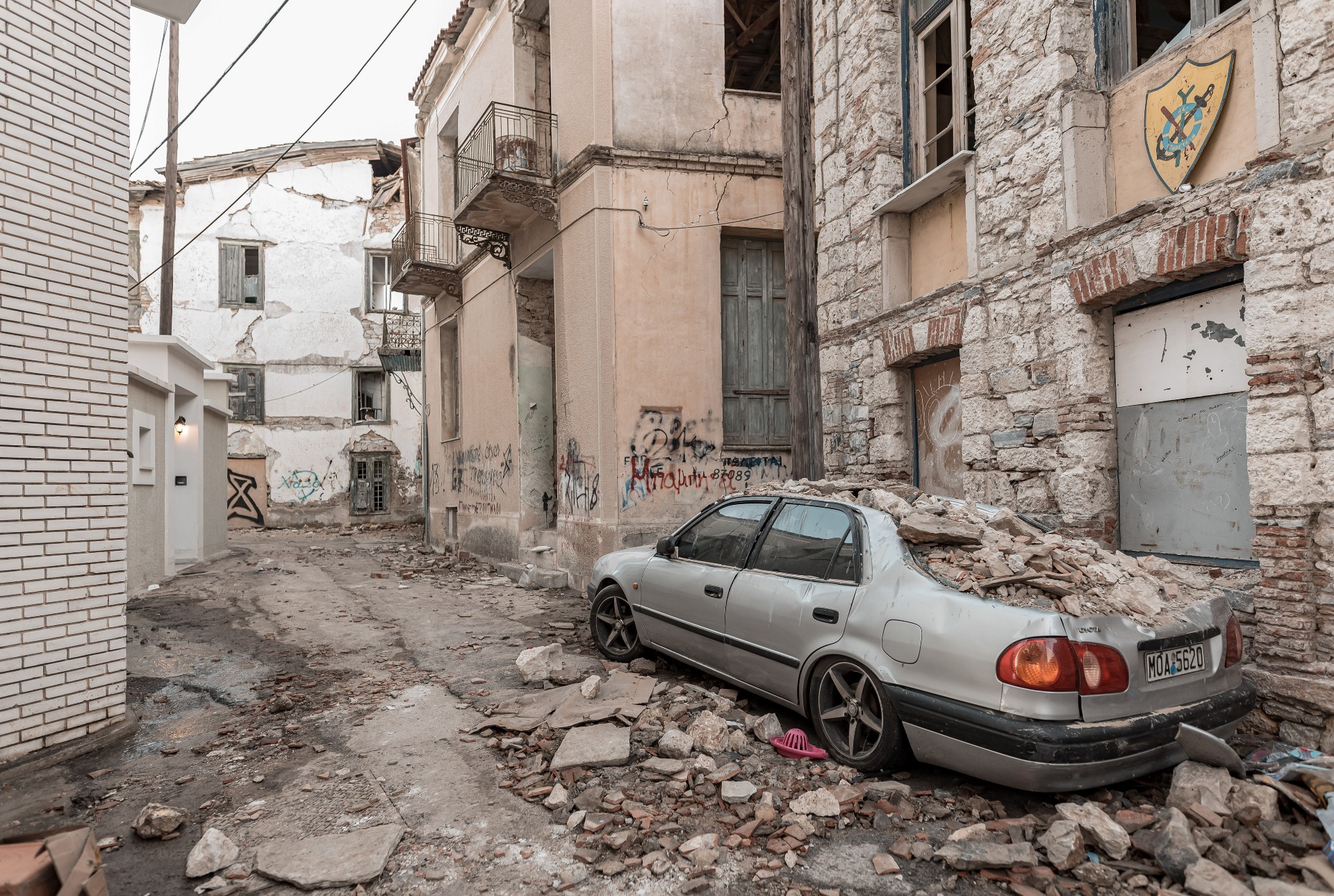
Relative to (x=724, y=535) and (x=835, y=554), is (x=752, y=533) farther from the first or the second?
(x=835, y=554)

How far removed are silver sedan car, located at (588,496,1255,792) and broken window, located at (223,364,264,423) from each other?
23.6 meters

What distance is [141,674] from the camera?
21.3ft

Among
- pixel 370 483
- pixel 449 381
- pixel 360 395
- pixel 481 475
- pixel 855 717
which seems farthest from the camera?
pixel 360 395

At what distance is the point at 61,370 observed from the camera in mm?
4637

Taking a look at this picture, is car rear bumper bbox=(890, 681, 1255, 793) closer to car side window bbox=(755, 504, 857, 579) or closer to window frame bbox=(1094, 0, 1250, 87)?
car side window bbox=(755, 504, 857, 579)

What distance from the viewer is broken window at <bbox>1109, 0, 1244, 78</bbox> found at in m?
5.32

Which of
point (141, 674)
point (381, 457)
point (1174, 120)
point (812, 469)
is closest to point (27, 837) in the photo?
point (141, 674)

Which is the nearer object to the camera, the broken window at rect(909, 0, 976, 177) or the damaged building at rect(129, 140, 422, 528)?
the broken window at rect(909, 0, 976, 177)

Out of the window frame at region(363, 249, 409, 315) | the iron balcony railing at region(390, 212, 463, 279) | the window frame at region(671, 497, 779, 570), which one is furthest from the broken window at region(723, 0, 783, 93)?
the window frame at region(363, 249, 409, 315)

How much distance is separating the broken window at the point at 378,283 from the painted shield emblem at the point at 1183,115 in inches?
932

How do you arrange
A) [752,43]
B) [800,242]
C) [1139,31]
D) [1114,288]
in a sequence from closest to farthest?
[1114,288] < [1139,31] < [800,242] < [752,43]

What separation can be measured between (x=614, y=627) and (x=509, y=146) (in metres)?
7.97

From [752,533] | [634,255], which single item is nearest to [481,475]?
[634,255]

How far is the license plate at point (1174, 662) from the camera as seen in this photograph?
3463 millimetres
